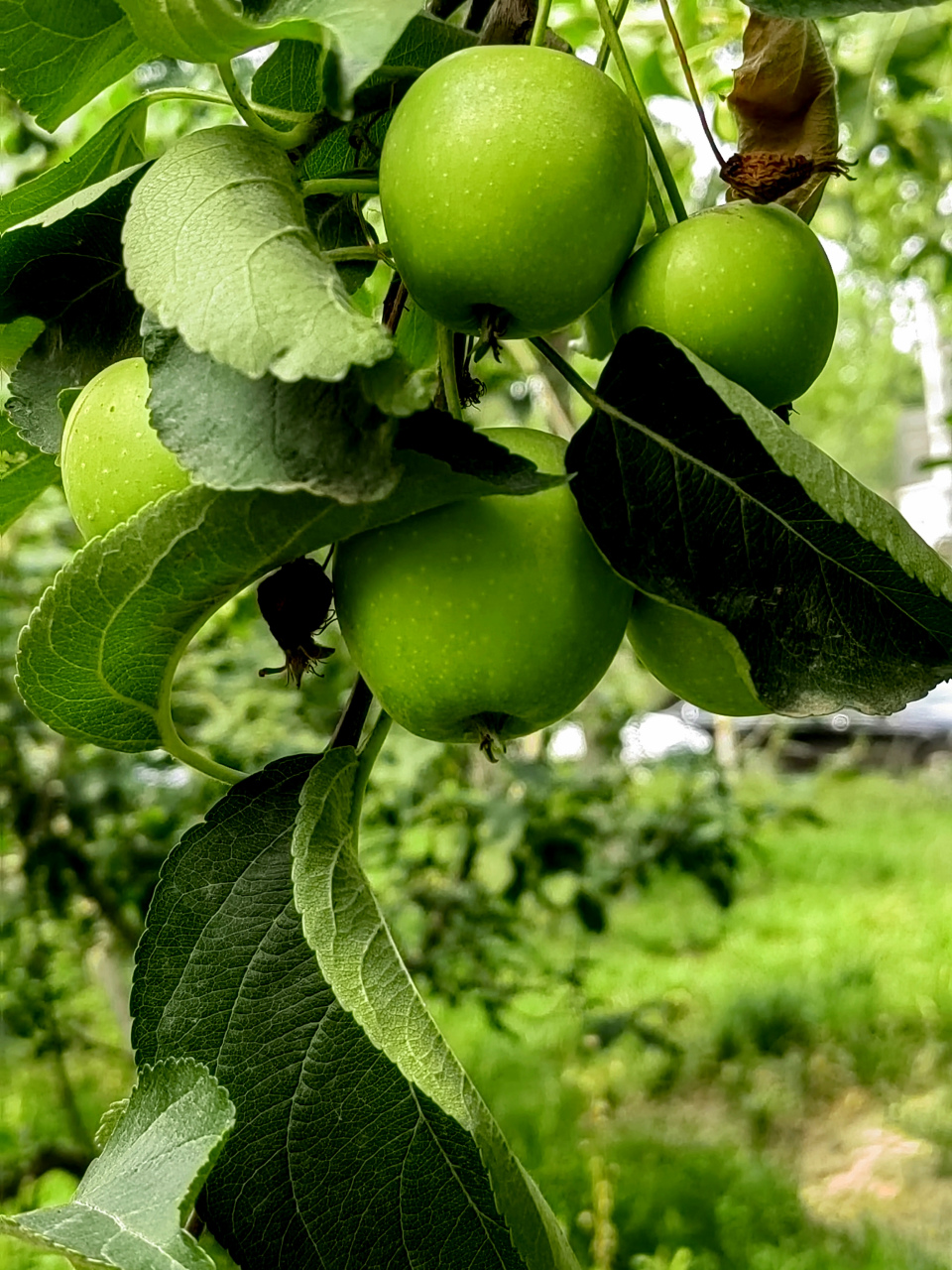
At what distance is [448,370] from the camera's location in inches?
21.3

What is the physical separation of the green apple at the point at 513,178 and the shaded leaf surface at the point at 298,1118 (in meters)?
0.28

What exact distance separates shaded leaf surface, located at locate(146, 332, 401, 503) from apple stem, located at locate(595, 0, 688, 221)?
0.22 meters

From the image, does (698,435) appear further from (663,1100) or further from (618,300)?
(663,1100)

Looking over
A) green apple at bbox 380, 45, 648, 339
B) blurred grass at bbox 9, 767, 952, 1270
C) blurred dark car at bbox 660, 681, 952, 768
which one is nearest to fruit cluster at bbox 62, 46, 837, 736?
green apple at bbox 380, 45, 648, 339

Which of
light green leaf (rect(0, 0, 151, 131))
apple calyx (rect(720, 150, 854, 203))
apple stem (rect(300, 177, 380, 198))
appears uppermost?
light green leaf (rect(0, 0, 151, 131))

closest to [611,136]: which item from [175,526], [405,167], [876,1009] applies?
[405,167]

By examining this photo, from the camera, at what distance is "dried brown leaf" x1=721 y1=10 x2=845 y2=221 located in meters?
0.58

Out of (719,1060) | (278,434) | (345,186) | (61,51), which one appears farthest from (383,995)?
(719,1060)

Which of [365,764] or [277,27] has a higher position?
[277,27]

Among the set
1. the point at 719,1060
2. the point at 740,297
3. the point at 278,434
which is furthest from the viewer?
the point at 719,1060

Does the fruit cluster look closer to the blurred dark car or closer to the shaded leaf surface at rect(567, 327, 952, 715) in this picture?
the shaded leaf surface at rect(567, 327, 952, 715)

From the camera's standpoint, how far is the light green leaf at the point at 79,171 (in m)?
0.57

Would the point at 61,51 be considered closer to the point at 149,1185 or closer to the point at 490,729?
the point at 490,729

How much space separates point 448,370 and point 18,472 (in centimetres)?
23
